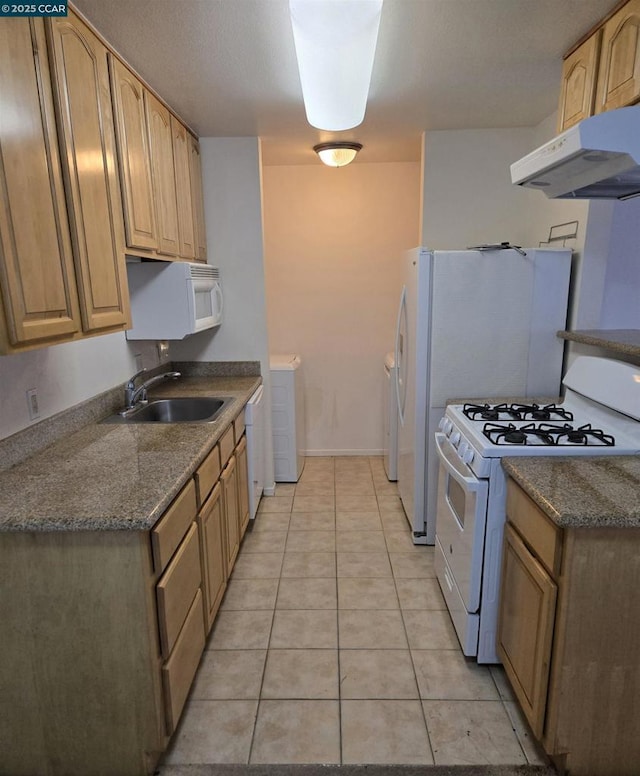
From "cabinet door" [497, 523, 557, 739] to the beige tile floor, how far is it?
0.18 m

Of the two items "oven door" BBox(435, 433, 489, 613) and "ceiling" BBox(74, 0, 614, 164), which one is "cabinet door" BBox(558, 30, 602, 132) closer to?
"ceiling" BBox(74, 0, 614, 164)

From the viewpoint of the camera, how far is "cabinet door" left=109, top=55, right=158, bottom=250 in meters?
1.94

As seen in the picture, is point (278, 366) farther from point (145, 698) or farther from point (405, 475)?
point (145, 698)

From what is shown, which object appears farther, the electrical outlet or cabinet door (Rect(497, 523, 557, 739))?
the electrical outlet

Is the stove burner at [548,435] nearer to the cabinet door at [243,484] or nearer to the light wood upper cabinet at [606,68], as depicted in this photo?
the light wood upper cabinet at [606,68]

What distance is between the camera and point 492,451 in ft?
5.82

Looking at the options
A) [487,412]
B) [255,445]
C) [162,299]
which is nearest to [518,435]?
[487,412]

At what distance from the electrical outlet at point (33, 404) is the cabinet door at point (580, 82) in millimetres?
2408

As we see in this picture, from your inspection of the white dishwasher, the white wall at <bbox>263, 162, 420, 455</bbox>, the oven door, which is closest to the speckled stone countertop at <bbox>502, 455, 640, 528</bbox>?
the oven door

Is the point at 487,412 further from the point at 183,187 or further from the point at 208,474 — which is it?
the point at 183,187

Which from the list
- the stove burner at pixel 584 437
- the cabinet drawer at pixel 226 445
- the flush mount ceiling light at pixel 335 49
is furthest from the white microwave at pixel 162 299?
the stove burner at pixel 584 437

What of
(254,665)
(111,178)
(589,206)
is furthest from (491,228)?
(254,665)

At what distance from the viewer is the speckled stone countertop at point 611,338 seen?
6.39ft

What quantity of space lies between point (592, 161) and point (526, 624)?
1501 millimetres
